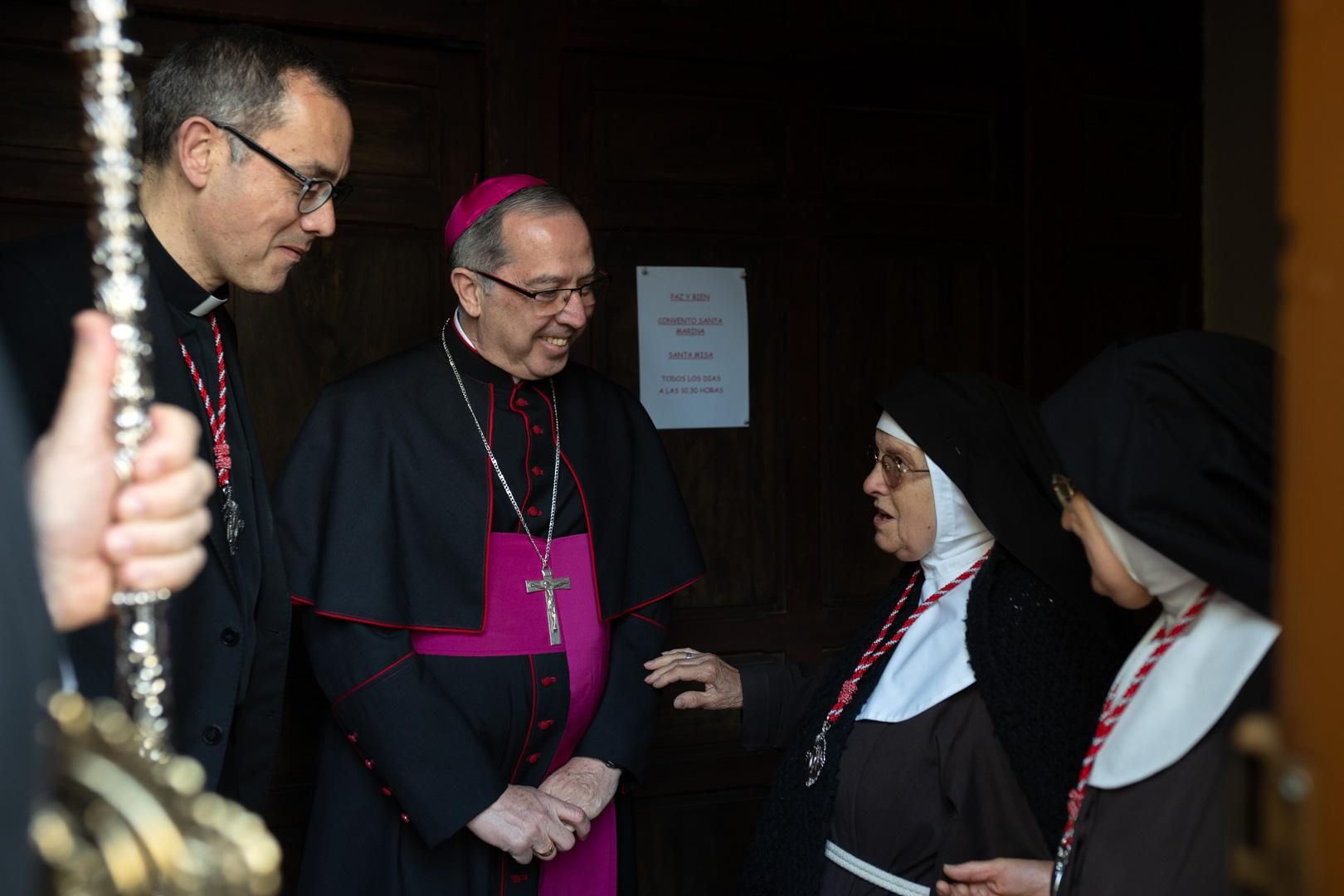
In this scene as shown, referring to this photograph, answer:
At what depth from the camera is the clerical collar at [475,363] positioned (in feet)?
10.6

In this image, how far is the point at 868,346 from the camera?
14.1 ft

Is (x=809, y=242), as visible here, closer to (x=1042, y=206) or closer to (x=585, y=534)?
(x=1042, y=206)

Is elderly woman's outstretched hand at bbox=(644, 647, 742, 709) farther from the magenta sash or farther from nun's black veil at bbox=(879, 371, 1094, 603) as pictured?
nun's black veil at bbox=(879, 371, 1094, 603)

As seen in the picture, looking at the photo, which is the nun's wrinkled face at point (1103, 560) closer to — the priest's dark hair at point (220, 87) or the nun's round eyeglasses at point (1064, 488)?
the nun's round eyeglasses at point (1064, 488)

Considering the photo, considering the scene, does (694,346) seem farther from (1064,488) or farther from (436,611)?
(1064,488)

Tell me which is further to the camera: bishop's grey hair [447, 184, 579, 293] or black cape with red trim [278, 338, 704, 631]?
bishop's grey hair [447, 184, 579, 293]

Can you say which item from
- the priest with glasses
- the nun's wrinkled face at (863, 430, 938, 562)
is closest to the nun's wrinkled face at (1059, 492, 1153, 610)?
the nun's wrinkled face at (863, 430, 938, 562)

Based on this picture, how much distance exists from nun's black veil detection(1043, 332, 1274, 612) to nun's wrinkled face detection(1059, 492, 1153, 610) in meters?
0.10

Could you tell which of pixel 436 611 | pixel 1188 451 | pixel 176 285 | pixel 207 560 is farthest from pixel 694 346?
pixel 1188 451

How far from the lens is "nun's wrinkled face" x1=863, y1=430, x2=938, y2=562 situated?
2.80 metres

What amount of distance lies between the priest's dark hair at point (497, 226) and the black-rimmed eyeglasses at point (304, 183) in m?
0.61

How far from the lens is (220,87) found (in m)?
2.29

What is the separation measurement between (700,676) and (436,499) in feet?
2.49

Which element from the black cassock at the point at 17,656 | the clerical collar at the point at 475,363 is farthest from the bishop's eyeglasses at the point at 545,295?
the black cassock at the point at 17,656
